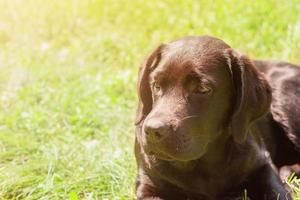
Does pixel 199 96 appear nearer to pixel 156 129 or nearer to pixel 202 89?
pixel 202 89

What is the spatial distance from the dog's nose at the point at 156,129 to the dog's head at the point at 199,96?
0.02 meters

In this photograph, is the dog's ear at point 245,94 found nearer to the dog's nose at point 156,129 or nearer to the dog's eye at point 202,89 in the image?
the dog's eye at point 202,89

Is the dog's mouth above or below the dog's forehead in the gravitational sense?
below

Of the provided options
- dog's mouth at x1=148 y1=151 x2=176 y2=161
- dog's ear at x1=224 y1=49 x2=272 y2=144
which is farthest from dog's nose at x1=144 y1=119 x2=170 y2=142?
dog's ear at x1=224 y1=49 x2=272 y2=144

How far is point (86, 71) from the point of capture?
22.9ft

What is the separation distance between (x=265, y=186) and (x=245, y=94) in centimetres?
68

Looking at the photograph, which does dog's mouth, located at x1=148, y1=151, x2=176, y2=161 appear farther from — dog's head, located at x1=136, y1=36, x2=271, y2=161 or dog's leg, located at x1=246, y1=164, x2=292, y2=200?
dog's leg, located at x1=246, y1=164, x2=292, y2=200

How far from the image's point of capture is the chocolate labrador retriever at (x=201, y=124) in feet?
12.2

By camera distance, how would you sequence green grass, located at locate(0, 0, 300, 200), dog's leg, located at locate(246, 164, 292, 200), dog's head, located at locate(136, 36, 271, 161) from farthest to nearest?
green grass, located at locate(0, 0, 300, 200)
dog's leg, located at locate(246, 164, 292, 200)
dog's head, located at locate(136, 36, 271, 161)

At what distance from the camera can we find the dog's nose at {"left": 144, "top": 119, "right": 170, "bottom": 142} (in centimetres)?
352

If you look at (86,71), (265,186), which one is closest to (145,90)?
(265,186)

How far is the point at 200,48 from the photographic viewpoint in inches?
156

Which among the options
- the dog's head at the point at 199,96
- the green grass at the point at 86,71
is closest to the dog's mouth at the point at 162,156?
the dog's head at the point at 199,96

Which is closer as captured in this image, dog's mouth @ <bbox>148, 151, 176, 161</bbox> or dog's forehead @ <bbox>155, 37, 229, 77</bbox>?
dog's mouth @ <bbox>148, 151, 176, 161</bbox>
